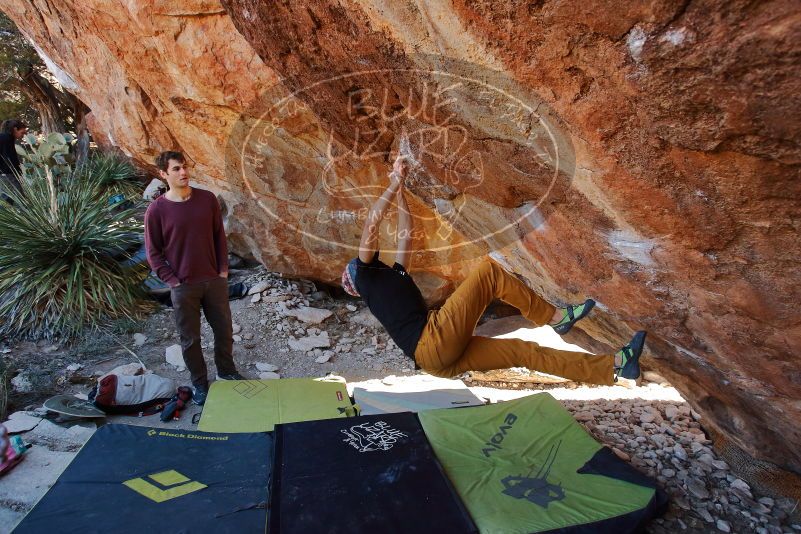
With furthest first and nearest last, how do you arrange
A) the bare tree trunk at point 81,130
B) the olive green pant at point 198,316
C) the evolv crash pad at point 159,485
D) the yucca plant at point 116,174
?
the bare tree trunk at point 81,130 < the yucca plant at point 116,174 < the olive green pant at point 198,316 < the evolv crash pad at point 159,485

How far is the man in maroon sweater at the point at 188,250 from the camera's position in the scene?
12.2ft

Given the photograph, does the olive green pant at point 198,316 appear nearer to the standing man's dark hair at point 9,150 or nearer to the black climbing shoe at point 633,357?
the black climbing shoe at point 633,357

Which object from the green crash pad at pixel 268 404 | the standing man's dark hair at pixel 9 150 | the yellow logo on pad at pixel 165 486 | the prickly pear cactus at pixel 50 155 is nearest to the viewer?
the yellow logo on pad at pixel 165 486

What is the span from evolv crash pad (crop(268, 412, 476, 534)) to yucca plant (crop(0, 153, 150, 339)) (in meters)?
3.20

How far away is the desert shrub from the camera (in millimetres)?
5160

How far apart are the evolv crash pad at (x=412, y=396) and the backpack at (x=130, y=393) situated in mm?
1472

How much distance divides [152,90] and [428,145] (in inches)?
131

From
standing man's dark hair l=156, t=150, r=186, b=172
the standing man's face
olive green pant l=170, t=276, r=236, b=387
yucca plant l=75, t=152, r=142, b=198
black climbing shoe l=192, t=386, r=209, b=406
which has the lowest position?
black climbing shoe l=192, t=386, r=209, b=406

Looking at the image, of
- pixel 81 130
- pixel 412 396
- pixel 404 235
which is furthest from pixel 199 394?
pixel 81 130

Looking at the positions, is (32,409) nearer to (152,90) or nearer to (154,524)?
(154,524)

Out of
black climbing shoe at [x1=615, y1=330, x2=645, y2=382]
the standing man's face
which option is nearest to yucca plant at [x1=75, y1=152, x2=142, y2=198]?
the standing man's face

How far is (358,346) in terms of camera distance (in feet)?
19.2

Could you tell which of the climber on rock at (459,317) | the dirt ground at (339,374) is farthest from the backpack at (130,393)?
the climber on rock at (459,317)

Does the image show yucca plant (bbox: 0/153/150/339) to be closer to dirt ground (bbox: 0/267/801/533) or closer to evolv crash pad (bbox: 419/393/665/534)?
dirt ground (bbox: 0/267/801/533)
